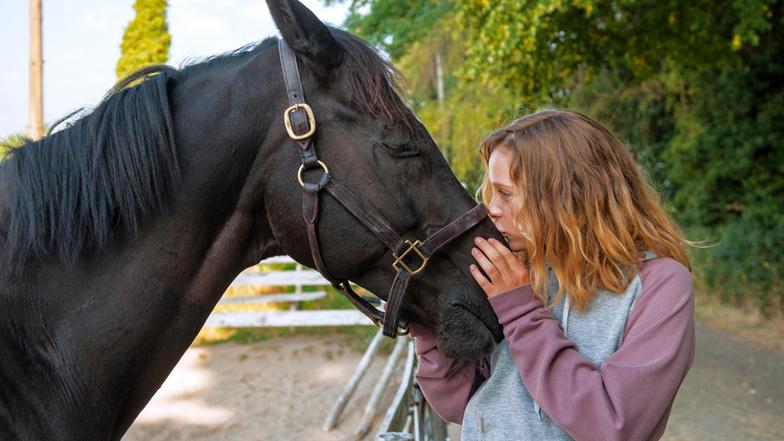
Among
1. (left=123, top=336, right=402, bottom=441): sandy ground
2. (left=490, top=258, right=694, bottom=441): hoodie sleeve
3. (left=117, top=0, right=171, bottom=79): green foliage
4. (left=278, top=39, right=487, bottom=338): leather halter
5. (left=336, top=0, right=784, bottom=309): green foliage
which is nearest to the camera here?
(left=490, top=258, right=694, bottom=441): hoodie sleeve

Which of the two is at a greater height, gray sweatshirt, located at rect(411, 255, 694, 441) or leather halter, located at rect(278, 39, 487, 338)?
leather halter, located at rect(278, 39, 487, 338)

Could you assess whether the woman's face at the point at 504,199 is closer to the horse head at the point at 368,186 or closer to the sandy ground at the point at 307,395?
the horse head at the point at 368,186

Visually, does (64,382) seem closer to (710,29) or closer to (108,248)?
(108,248)

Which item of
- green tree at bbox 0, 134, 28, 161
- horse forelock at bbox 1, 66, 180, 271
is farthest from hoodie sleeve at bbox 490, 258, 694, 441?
green tree at bbox 0, 134, 28, 161

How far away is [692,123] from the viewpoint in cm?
1128

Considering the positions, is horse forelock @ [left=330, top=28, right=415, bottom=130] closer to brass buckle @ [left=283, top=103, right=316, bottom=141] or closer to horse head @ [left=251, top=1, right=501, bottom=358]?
horse head @ [left=251, top=1, right=501, bottom=358]

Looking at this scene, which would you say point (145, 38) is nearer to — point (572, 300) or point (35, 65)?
point (35, 65)

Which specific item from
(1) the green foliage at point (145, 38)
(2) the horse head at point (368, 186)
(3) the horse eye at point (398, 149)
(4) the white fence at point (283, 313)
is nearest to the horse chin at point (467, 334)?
(2) the horse head at point (368, 186)

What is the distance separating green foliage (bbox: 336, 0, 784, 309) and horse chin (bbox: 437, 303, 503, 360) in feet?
11.8

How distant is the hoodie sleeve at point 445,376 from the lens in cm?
170

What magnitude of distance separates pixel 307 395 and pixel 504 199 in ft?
18.5

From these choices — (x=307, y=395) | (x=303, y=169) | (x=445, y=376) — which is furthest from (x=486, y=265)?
(x=307, y=395)

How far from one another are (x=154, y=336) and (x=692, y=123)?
38.6 feet

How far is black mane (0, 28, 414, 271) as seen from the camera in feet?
4.63
